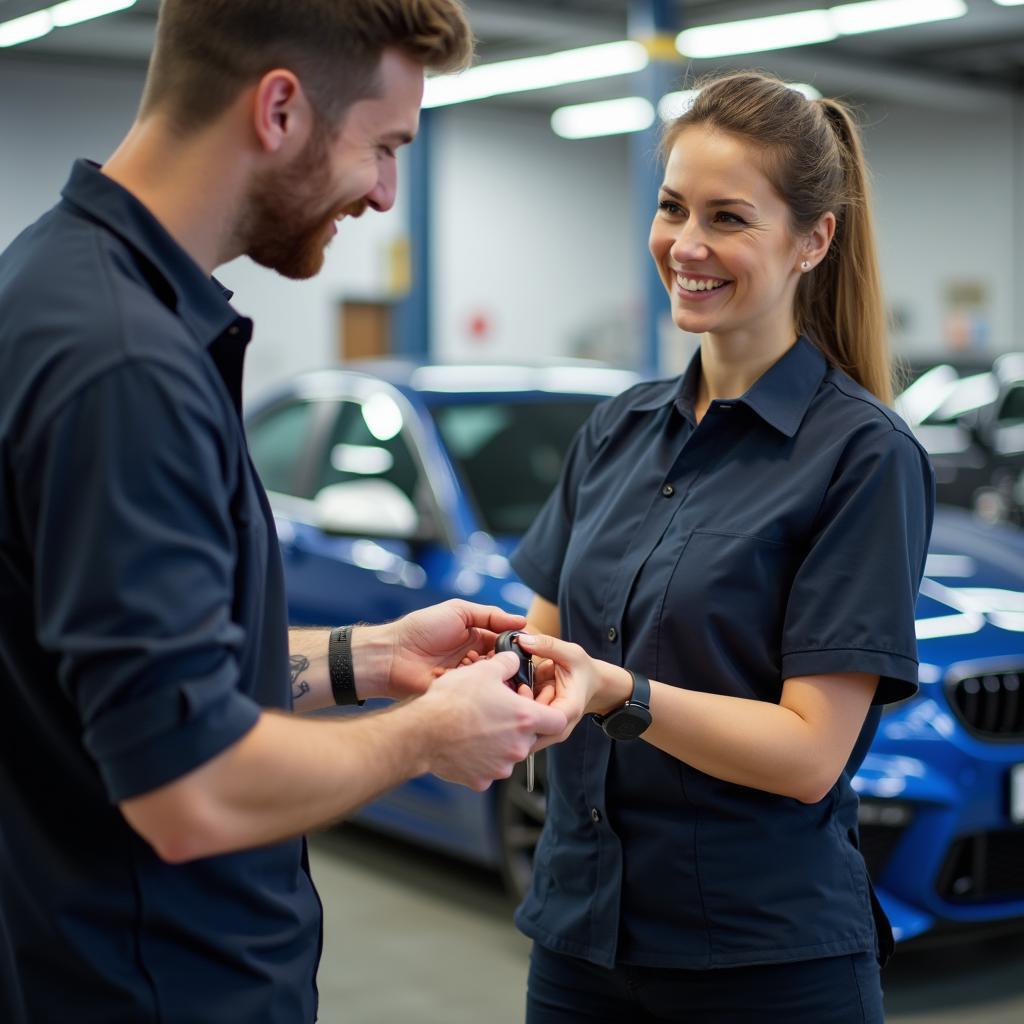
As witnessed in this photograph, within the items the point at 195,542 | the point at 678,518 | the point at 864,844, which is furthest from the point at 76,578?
the point at 864,844

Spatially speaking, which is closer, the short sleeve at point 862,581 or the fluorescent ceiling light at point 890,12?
the short sleeve at point 862,581

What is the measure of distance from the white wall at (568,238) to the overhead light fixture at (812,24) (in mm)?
4184

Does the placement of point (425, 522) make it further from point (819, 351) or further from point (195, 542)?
point (195, 542)

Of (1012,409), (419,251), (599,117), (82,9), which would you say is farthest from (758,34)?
(82,9)

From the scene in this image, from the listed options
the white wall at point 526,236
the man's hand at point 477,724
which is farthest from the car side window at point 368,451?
the white wall at point 526,236

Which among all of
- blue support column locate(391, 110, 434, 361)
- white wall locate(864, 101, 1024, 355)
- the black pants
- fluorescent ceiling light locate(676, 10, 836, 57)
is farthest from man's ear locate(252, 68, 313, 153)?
white wall locate(864, 101, 1024, 355)

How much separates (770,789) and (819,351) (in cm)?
66

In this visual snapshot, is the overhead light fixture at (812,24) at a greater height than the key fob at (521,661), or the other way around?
the overhead light fixture at (812,24)

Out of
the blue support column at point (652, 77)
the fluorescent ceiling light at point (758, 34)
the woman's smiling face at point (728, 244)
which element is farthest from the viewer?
the fluorescent ceiling light at point (758, 34)

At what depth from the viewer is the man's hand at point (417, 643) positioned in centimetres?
201

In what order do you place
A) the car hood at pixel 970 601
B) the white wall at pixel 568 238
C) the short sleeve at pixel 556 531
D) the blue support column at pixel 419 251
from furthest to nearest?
the white wall at pixel 568 238, the blue support column at pixel 419 251, the car hood at pixel 970 601, the short sleeve at pixel 556 531

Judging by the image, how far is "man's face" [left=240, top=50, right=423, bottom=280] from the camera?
1.47 metres

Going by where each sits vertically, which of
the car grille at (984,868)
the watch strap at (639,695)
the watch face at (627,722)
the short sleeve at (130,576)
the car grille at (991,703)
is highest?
the short sleeve at (130,576)

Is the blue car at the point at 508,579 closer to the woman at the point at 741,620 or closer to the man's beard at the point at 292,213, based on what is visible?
the woman at the point at 741,620
